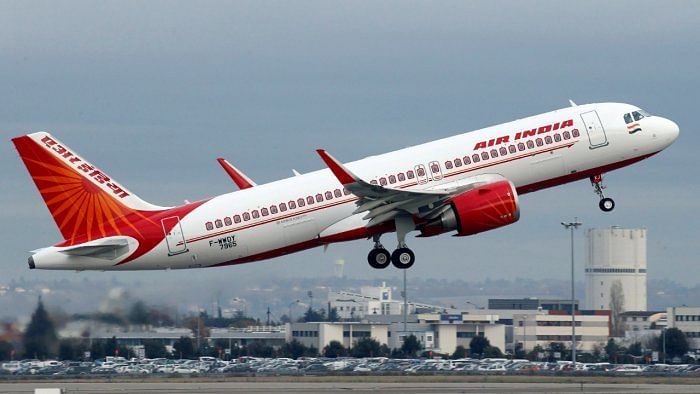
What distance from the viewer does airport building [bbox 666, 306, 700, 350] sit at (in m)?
165

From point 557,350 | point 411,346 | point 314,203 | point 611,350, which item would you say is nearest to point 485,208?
point 314,203

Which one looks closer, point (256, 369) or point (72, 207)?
point (72, 207)

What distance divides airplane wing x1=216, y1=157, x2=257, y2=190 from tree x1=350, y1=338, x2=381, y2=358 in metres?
52.2

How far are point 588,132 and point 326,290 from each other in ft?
243

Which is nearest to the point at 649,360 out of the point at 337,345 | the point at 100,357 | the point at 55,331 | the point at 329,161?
the point at 337,345

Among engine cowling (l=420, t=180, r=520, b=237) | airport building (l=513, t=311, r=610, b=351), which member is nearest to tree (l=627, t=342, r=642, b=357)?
airport building (l=513, t=311, r=610, b=351)

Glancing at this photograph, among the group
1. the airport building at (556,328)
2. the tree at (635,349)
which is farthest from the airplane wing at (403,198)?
the airport building at (556,328)

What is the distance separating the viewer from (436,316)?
188500 millimetres

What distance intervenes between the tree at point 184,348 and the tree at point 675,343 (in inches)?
2061

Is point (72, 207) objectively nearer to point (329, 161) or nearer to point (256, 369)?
point (329, 161)

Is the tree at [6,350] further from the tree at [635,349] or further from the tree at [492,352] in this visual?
the tree at [635,349]

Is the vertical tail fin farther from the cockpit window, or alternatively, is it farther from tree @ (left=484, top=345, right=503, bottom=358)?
tree @ (left=484, top=345, right=503, bottom=358)

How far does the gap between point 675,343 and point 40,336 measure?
77.2m

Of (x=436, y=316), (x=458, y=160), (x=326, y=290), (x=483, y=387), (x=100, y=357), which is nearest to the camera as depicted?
(x=458, y=160)
